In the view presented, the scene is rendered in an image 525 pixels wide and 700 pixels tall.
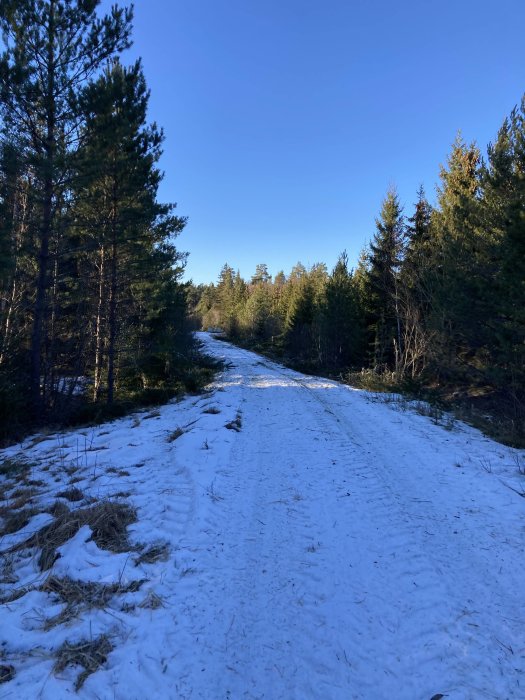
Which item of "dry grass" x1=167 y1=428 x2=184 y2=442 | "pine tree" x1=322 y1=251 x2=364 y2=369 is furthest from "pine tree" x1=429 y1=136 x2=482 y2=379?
"dry grass" x1=167 y1=428 x2=184 y2=442

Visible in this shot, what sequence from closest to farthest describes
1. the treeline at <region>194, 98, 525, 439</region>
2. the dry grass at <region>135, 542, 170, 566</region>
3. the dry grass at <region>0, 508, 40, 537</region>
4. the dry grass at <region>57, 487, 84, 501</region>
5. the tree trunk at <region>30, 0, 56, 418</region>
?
the dry grass at <region>135, 542, 170, 566</region>, the dry grass at <region>0, 508, 40, 537</region>, the dry grass at <region>57, 487, 84, 501</region>, the tree trunk at <region>30, 0, 56, 418</region>, the treeline at <region>194, 98, 525, 439</region>

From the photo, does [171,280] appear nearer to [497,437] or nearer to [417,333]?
[417,333]

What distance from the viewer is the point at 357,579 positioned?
3.46m

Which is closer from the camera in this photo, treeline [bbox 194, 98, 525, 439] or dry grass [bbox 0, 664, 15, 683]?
dry grass [bbox 0, 664, 15, 683]

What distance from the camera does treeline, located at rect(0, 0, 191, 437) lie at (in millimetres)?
8828

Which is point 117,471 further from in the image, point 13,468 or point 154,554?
point 154,554

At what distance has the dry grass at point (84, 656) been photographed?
2.44m

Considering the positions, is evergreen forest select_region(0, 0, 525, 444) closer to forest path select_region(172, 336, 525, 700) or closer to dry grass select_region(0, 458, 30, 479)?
dry grass select_region(0, 458, 30, 479)

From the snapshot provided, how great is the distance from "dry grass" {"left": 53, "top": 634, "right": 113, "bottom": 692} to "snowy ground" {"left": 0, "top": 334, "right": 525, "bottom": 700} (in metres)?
0.02

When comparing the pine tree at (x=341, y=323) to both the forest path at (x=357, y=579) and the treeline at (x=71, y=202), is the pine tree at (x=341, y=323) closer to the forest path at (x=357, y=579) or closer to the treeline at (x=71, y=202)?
the treeline at (x=71, y=202)

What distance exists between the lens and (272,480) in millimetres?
5750

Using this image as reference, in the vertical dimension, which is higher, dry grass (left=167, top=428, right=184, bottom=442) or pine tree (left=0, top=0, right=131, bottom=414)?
pine tree (left=0, top=0, right=131, bottom=414)

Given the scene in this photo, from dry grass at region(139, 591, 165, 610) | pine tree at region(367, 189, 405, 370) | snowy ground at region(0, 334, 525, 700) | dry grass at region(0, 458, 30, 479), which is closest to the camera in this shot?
snowy ground at region(0, 334, 525, 700)

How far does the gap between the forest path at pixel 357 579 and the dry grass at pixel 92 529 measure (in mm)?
824
